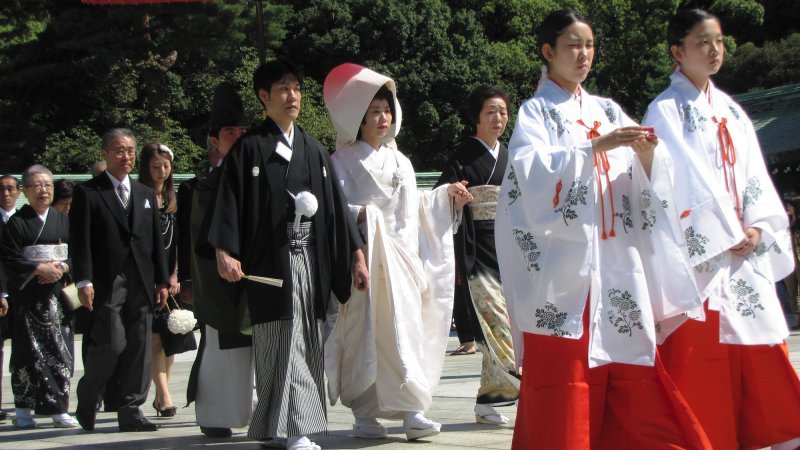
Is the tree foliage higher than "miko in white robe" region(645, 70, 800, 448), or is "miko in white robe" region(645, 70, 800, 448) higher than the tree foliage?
the tree foliage

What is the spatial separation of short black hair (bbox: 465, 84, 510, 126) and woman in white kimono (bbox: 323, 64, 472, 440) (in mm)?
615

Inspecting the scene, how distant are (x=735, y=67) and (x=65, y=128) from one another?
1806 cm

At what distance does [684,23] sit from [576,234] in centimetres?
129

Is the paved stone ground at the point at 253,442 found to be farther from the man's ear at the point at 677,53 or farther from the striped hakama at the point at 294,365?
the man's ear at the point at 677,53

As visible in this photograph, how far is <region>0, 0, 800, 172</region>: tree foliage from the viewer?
27.2m

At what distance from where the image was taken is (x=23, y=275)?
766 centimetres

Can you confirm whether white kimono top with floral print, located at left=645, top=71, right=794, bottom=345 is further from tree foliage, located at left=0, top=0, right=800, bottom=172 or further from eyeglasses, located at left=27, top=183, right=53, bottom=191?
tree foliage, located at left=0, top=0, right=800, bottom=172

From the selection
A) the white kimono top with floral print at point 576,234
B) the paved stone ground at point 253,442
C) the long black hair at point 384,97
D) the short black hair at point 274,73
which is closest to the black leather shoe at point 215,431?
the paved stone ground at point 253,442

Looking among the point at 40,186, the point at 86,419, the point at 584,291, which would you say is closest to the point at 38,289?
the point at 40,186

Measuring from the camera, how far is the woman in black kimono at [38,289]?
7.62 m

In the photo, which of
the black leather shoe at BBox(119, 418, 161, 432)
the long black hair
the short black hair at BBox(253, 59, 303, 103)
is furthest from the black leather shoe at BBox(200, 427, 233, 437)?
the short black hair at BBox(253, 59, 303, 103)

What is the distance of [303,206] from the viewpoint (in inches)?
Result: 216

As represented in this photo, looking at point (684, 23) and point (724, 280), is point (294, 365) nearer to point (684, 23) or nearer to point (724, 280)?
point (724, 280)

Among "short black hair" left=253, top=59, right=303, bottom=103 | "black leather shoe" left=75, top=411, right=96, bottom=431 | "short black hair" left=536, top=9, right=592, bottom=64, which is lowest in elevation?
"black leather shoe" left=75, top=411, right=96, bottom=431
